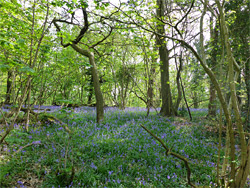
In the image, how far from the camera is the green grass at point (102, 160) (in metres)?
3.51

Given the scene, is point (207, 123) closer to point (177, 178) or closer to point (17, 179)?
point (177, 178)

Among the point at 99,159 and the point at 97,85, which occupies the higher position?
the point at 97,85

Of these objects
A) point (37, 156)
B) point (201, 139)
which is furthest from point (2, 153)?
point (201, 139)

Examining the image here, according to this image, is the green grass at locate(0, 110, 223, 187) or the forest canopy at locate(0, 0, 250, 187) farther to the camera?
the green grass at locate(0, 110, 223, 187)

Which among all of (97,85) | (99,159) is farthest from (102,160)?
(97,85)

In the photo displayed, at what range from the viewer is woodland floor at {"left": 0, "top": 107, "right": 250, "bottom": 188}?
348 cm

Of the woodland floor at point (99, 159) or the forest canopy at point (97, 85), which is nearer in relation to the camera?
the forest canopy at point (97, 85)

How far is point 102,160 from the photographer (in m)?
4.44

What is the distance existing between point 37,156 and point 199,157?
15.3ft

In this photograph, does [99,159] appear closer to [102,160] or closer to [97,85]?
[102,160]

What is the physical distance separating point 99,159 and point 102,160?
0.30 feet

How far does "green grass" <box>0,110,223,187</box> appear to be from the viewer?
351cm

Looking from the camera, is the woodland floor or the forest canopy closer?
the forest canopy

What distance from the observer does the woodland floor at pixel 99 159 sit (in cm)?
348
